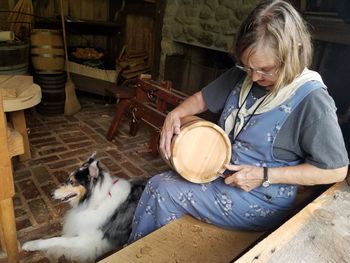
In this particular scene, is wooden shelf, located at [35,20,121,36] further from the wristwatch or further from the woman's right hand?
the wristwatch

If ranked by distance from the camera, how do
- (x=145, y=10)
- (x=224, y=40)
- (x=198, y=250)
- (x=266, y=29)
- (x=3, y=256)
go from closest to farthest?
1. (x=266, y=29)
2. (x=198, y=250)
3. (x=3, y=256)
4. (x=224, y=40)
5. (x=145, y=10)

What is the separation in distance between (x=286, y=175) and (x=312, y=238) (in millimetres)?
248

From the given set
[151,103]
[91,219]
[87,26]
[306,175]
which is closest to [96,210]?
[91,219]

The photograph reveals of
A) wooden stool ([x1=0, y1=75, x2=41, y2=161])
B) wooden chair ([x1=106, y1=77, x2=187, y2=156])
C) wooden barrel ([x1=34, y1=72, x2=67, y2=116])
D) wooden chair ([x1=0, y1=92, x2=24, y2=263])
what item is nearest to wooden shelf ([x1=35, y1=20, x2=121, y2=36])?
wooden barrel ([x1=34, y1=72, x2=67, y2=116])

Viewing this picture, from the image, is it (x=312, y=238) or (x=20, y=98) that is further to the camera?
(x=20, y=98)

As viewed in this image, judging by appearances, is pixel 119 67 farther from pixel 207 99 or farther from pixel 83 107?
pixel 207 99

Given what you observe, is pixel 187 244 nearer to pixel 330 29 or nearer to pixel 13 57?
pixel 330 29

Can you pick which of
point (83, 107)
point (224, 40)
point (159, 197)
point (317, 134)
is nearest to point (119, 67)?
point (83, 107)

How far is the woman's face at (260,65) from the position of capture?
1.09 metres

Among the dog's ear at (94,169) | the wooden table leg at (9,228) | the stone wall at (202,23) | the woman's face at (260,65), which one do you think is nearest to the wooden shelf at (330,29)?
the stone wall at (202,23)

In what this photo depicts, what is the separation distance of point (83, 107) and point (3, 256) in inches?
104

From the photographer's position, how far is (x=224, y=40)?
10.8ft

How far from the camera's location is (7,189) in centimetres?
138

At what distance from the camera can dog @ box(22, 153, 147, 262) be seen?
66.0 inches
